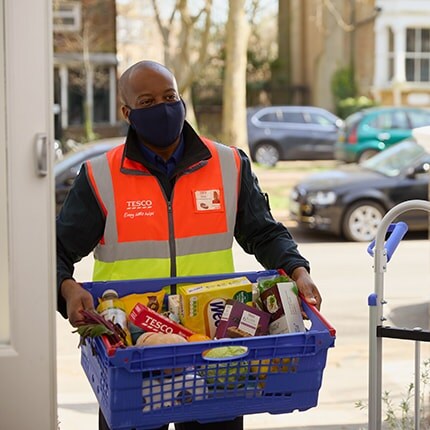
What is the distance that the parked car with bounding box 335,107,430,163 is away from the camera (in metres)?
21.3

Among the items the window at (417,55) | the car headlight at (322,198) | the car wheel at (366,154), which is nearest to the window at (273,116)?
the car wheel at (366,154)

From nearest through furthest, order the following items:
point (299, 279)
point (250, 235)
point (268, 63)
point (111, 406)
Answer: point (111, 406) < point (299, 279) < point (250, 235) < point (268, 63)

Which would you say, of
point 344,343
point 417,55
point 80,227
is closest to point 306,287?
point 80,227

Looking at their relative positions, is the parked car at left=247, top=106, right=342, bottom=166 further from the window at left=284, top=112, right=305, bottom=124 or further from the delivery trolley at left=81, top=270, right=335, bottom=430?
the delivery trolley at left=81, top=270, right=335, bottom=430

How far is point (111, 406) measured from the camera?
247 cm

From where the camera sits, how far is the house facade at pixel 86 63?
32875 millimetres

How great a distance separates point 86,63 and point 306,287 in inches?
1199

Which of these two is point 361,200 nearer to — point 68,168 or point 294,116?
point 68,168

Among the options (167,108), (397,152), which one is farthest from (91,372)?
(397,152)

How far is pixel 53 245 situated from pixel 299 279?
30.8 inches

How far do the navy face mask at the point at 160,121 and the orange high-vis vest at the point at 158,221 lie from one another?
0.11 metres

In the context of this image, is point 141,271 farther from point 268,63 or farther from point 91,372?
point 268,63

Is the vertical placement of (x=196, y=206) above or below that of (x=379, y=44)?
below

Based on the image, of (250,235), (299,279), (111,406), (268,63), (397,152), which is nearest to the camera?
(111,406)
